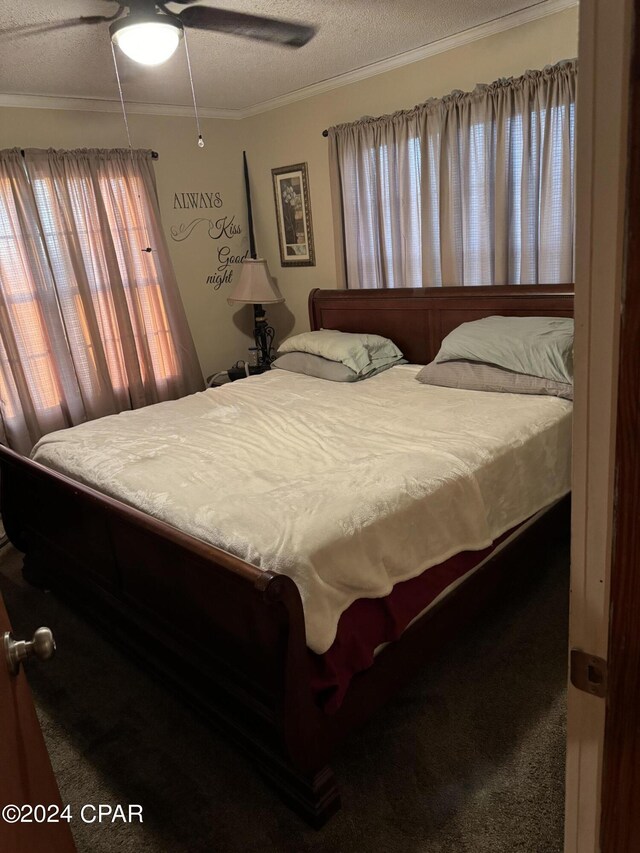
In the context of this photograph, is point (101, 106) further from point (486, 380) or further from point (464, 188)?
point (486, 380)

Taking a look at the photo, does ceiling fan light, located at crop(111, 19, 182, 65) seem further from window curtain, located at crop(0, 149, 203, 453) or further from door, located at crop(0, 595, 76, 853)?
door, located at crop(0, 595, 76, 853)

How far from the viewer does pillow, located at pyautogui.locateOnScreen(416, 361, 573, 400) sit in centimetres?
279

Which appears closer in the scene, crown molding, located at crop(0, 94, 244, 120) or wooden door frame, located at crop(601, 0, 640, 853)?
wooden door frame, located at crop(601, 0, 640, 853)

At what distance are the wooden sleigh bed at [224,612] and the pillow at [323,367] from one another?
1.08 m

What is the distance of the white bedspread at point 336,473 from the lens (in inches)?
68.8

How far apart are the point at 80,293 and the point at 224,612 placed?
278cm

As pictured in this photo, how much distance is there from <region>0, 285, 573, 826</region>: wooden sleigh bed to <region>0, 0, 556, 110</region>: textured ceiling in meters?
1.49

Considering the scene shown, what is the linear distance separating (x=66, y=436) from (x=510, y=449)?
1972 millimetres

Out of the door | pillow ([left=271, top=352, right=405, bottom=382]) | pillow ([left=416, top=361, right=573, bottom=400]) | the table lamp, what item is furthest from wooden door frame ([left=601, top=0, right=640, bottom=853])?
the table lamp

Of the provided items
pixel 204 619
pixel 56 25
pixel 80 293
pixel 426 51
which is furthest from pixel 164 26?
pixel 204 619

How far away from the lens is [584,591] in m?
0.71

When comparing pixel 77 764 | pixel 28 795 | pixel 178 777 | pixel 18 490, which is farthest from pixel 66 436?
pixel 28 795

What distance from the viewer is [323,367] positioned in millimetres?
3668

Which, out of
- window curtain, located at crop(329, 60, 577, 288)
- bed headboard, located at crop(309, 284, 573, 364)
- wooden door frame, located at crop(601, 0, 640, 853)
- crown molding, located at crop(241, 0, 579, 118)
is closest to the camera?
wooden door frame, located at crop(601, 0, 640, 853)
